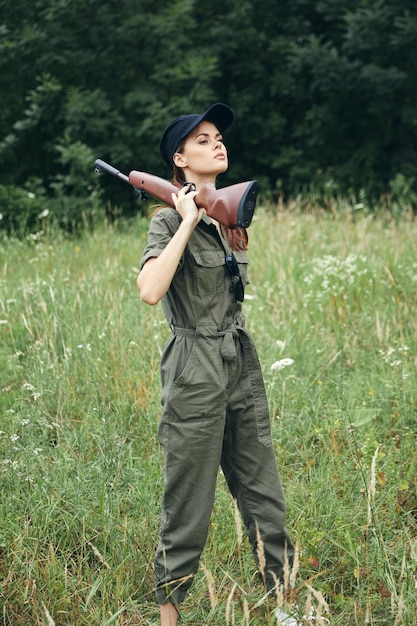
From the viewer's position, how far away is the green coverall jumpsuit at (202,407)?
244 cm

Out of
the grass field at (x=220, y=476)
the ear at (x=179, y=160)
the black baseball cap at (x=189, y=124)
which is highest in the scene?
the black baseball cap at (x=189, y=124)

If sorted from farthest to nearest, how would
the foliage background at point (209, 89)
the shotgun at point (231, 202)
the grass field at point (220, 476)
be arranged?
the foliage background at point (209, 89) < the grass field at point (220, 476) < the shotgun at point (231, 202)

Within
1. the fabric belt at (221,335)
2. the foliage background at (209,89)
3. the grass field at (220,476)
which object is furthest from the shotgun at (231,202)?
the foliage background at (209,89)

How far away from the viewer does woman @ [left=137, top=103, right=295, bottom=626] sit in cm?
243

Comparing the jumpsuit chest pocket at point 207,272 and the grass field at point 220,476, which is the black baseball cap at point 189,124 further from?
the grass field at point 220,476

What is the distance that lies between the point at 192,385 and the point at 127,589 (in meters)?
0.84

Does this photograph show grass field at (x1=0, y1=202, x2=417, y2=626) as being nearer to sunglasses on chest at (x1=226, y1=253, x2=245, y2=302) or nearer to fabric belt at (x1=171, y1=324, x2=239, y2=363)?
fabric belt at (x1=171, y1=324, x2=239, y2=363)

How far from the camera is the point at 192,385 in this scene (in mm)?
2420

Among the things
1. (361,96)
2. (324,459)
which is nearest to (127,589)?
(324,459)

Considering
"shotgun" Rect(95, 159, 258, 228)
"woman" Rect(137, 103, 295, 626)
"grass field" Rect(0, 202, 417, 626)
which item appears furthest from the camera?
"grass field" Rect(0, 202, 417, 626)

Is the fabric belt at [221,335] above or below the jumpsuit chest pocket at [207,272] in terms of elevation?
below

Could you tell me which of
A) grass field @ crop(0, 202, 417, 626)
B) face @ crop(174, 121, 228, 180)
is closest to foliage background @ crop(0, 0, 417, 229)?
grass field @ crop(0, 202, 417, 626)

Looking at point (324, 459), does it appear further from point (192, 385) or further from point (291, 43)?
point (291, 43)

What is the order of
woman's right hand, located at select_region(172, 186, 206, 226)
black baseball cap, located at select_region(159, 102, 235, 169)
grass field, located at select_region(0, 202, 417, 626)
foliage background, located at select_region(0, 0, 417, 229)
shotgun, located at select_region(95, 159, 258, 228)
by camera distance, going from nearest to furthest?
shotgun, located at select_region(95, 159, 258, 228)
woman's right hand, located at select_region(172, 186, 206, 226)
black baseball cap, located at select_region(159, 102, 235, 169)
grass field, located at select_region(0, 202, 417, 626)
foliage background, located at select_region(0, 0, 417, 229)
